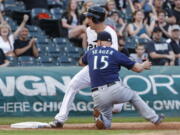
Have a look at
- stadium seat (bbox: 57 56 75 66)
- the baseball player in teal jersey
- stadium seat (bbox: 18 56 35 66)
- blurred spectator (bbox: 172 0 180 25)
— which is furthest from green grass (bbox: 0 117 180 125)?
blurred spectator (bbox: 172 0 180 25)

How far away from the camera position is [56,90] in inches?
572

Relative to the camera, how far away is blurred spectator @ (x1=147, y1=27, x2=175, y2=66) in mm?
17141

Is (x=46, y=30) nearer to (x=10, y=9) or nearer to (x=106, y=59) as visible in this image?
(x=10, y=9)

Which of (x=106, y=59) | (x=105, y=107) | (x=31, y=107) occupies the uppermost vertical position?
(x=106, y=59)

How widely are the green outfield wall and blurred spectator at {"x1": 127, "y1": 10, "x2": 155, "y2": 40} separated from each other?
3446 mm

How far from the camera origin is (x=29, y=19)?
Result: 59.5ft

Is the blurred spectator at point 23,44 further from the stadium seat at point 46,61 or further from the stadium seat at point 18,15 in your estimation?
the stadium seat at point 18,15

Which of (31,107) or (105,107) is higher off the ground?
(105,107)

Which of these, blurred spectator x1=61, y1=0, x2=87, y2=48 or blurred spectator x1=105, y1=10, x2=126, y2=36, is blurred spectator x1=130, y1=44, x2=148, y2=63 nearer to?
blurred spectator x1=105, y1=10, x2=126, y2=36

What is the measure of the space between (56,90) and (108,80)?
4.05 m

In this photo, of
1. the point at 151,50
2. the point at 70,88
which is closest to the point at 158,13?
the point at 151,50

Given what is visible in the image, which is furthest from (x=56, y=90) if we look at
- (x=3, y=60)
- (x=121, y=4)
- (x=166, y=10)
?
(x=166, y=10)

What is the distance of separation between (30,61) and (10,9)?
7.79 ft

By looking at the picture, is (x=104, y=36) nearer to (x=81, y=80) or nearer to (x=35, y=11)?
(x=81, y=80)
